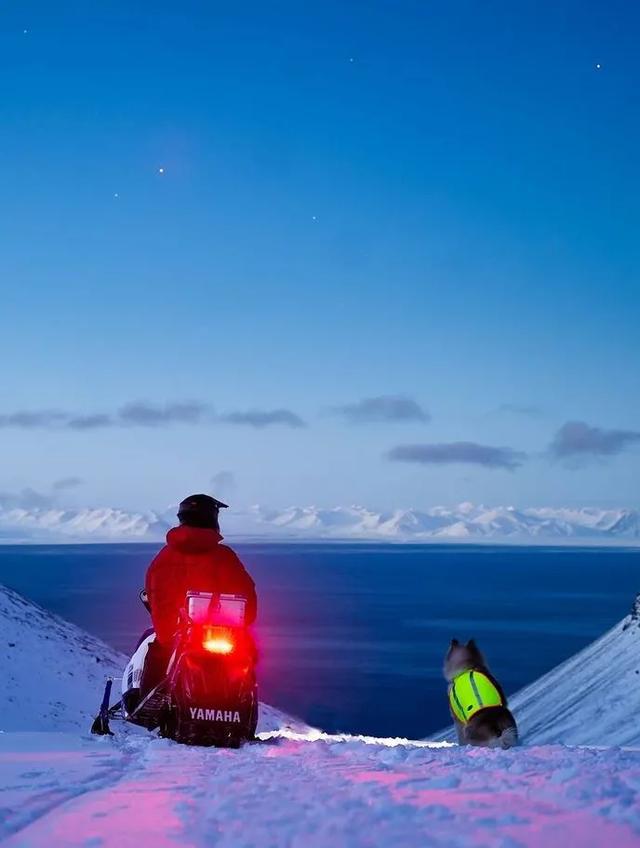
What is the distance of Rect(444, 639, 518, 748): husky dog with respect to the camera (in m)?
8.95

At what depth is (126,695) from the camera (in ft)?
31.4

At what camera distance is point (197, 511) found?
9336mm

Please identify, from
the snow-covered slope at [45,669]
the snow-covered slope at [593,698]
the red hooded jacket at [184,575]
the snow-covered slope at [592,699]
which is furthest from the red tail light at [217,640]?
the snow-covered slope at [593,698]

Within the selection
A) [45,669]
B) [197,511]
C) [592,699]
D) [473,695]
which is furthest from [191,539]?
[592,699]

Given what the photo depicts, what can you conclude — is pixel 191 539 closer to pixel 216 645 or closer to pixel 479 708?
pixel 216 645

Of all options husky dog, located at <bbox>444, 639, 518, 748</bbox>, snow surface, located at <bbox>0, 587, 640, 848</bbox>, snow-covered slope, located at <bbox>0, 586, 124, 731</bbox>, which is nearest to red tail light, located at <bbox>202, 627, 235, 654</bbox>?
snow surface, located at <bbox>0, 587, 640, 848</bbox>

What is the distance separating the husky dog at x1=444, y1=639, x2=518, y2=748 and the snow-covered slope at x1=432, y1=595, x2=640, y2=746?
3494cm

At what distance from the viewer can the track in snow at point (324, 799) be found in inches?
165

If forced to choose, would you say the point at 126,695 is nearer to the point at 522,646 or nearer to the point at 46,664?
the point at 46,664

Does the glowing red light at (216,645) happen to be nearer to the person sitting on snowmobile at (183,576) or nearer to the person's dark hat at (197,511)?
the person sitting on snowmobile at (183,576)

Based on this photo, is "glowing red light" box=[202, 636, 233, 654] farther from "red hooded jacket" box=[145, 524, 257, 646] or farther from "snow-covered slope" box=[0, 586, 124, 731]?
"snow-covered slope" box=[0, 586, 124, 731]

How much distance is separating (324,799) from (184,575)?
444 cm

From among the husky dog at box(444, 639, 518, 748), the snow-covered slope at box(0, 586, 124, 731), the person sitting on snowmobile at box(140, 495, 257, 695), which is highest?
the person sitting on snowmobile at box(140, 495, 257, 695)

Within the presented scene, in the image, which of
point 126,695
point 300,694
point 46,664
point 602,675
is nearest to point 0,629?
point 46,664
